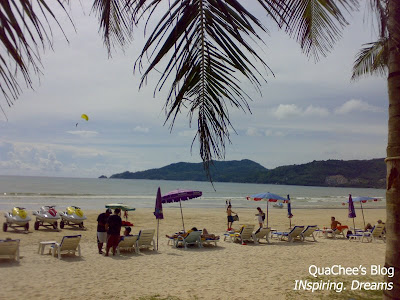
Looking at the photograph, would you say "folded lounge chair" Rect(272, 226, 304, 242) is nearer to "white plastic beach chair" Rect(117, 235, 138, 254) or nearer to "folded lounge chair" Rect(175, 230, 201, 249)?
"folded lounge chair" Rect(175, 230, 201, 249)

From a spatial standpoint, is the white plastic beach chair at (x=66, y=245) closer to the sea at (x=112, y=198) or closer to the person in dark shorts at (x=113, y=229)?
the person in dark shorts at (x=113, y=229)

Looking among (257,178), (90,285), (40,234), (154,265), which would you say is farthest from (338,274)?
(257,178)

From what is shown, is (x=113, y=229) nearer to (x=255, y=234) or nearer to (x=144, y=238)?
(x=144, y=238)

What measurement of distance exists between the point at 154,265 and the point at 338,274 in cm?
438

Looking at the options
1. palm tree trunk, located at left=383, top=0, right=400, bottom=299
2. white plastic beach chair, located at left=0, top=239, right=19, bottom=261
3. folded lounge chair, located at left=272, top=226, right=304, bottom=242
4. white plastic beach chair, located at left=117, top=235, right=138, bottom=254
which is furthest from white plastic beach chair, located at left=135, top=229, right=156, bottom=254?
palm tree trunk, located at left=383, top=0, right=400, bottom=299

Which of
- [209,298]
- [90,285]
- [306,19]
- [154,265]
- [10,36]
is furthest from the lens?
[154,265]

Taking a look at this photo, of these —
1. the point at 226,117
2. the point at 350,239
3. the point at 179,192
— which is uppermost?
the point at 226,117

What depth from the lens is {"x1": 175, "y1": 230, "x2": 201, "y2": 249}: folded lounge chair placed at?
11.2 metres

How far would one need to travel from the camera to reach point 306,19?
3154 millimetres

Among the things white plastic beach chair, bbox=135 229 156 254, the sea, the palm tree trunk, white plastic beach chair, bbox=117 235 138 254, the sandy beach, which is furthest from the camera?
the sea

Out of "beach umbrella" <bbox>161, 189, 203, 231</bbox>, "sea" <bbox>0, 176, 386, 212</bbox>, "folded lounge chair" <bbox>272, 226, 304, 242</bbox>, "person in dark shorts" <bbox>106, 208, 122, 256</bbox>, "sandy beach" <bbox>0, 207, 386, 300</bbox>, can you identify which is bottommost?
"sea" <bbox>0, 176, 386, 212</bbox>

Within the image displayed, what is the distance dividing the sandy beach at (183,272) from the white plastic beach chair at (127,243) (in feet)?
0.72

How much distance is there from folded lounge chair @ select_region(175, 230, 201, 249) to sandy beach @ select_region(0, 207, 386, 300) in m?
0.30

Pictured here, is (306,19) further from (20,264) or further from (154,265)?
(20,264)
